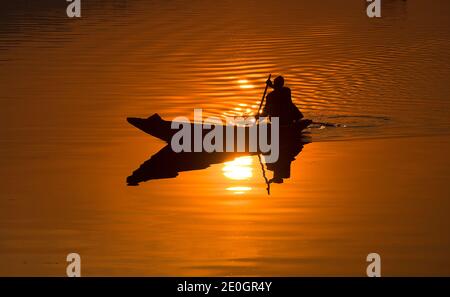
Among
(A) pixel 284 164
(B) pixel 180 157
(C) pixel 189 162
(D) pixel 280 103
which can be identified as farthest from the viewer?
(D) pixel 280 103

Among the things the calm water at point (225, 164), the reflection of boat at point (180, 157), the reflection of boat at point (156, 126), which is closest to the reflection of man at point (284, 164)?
Result: the reflection of boat at point (180, 157)

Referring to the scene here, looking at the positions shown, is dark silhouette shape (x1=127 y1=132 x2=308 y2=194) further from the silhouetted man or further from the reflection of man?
the silhouetted man

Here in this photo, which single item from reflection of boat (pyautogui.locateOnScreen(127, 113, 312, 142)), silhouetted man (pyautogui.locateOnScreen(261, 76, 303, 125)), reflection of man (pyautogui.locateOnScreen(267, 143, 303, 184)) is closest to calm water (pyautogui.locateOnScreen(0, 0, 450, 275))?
reflection of man (pyautogui.locateOnScreen(267, 143, 303, 184))

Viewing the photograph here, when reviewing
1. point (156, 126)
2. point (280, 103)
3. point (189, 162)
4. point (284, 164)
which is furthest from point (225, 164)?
point (280, 103)

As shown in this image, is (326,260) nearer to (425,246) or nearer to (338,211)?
(425,246)

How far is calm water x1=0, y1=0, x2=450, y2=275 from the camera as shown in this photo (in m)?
10.5

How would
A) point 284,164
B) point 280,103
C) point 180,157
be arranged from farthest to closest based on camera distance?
1. point 280,103
2. point 180,157
3. point 284,164

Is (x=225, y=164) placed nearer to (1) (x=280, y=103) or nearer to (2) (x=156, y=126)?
(2) (x=156, y=126)

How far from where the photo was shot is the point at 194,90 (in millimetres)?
21328

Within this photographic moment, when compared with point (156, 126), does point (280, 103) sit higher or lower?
higher

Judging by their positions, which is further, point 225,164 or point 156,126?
point 156,126

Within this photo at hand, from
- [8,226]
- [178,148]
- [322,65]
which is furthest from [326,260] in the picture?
[322,65]

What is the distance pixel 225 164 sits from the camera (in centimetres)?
1447

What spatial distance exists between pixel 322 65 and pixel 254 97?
16.2 feet
